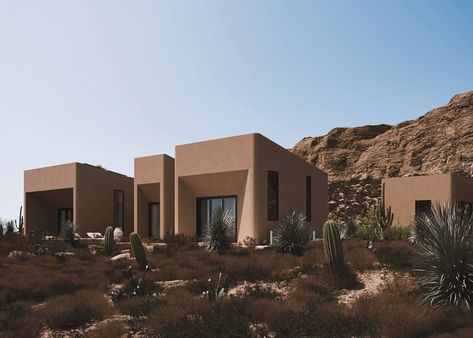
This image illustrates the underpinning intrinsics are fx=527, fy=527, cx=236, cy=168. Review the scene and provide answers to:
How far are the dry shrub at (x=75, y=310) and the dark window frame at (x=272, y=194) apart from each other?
1030 centimetres

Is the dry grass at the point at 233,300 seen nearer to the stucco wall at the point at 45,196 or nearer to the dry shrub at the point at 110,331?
the dry shrub at the point at 110,331

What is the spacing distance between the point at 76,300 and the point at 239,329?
16.1 ft

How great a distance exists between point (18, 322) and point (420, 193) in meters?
23.3

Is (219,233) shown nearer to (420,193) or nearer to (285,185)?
(285,185)

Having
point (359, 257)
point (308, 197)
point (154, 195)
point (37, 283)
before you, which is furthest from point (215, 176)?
→ point (37, 283)

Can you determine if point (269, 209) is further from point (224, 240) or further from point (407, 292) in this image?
point (407, 292)

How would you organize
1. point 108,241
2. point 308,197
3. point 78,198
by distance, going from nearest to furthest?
point 108,241, point 308,197, point 78,198

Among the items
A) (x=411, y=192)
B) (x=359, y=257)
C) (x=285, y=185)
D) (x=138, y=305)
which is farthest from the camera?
(x=411, y=192)

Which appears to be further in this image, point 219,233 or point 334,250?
point 219,233

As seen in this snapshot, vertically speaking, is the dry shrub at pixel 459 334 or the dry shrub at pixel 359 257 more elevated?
the dry shrub at pixel 359 257

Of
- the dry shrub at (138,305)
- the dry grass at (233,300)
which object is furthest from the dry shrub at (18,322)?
the dry shrub at (138,305)

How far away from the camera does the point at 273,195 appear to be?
22359mm

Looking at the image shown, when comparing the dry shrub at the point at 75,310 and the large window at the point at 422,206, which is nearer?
the dry shrub at the point at 75,310

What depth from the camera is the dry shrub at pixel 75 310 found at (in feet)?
35.4
